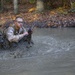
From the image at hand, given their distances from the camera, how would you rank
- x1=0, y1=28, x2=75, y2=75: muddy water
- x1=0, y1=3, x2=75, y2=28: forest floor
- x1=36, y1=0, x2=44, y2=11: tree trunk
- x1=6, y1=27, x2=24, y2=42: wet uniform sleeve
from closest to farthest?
x1=0, y1=28, x2=75, y2=75: muddy water < x1=6, y1=27, x2=24, y2=42: wet uniform sleeve < x1=0, y1=3, x2=75, y2=28: forest floor < x1=36, y1=0, x2=44, y2=11: tree trunk

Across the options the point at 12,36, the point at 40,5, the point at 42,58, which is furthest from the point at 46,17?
the point at 42,58

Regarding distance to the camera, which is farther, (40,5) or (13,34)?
(40,5)

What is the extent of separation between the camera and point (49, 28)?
65.3 ft

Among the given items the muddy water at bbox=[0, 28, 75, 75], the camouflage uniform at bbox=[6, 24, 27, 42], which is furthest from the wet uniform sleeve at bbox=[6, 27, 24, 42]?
the muddy water at bbox=[0, 28, 75, 75]

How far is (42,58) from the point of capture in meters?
11.9

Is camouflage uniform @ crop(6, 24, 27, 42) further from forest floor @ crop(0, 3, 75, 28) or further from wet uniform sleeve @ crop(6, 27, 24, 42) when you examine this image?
forest floor @ crop(0, 3, 75, 28)

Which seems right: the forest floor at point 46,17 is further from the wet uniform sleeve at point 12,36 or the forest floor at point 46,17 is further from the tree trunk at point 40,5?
the wet uniform sleeve at point 12,36

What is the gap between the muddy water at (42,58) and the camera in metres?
10.2

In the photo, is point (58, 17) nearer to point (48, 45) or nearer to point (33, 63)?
point (48, 45)

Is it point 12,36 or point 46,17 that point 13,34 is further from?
point 46,17

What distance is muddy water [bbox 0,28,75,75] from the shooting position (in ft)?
33.4

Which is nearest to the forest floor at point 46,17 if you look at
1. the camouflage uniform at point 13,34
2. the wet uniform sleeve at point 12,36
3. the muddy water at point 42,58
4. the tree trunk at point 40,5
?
the tree trunk at point 40,5

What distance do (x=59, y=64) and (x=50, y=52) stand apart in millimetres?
1857

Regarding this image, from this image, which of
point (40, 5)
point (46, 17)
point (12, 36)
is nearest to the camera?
point (12, 36)
